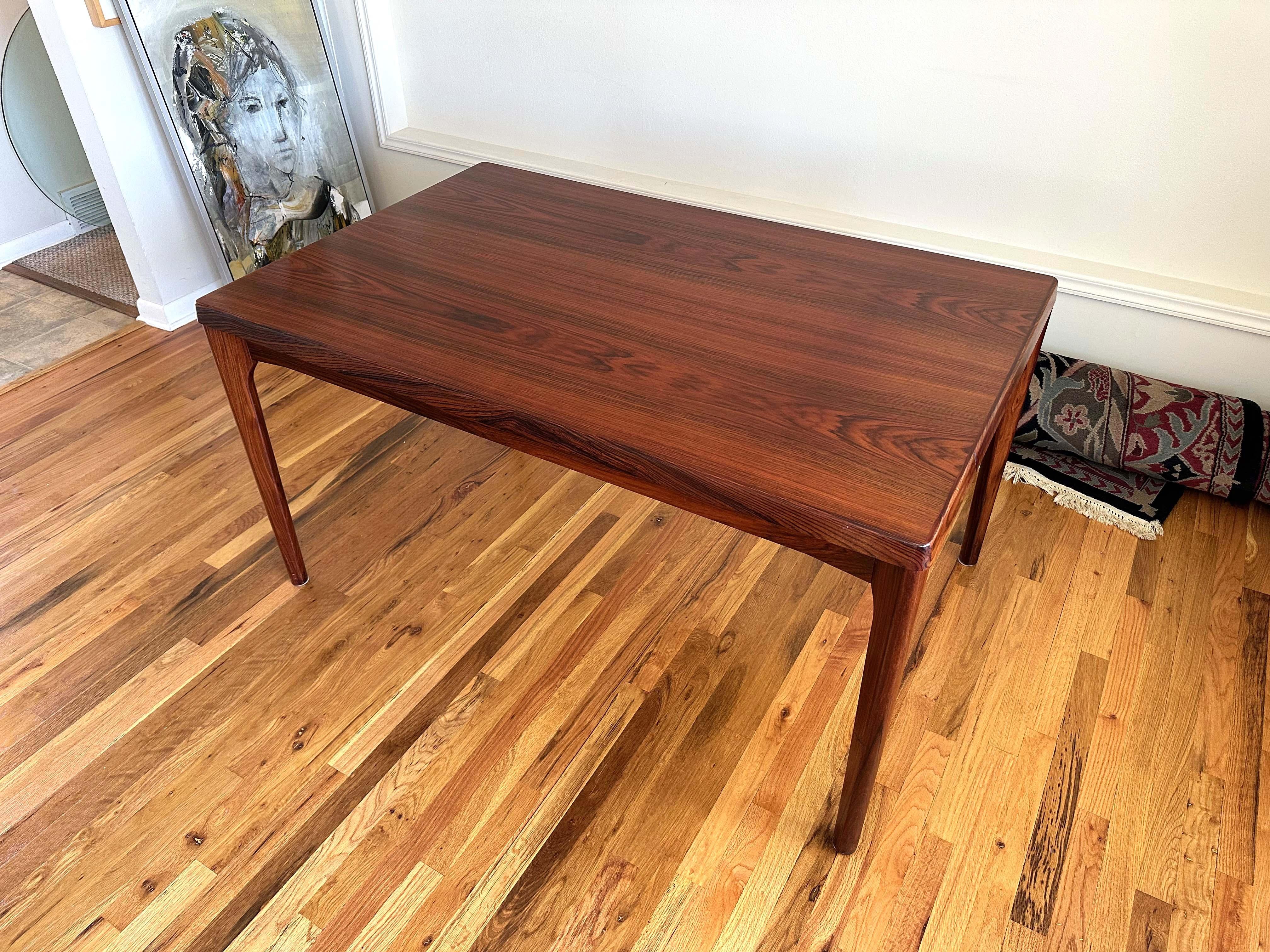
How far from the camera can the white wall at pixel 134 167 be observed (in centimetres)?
221

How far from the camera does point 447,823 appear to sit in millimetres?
1359

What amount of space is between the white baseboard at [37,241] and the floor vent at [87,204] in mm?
55

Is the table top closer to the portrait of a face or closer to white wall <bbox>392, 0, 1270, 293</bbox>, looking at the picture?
white wall <bbox>392, 0, 1270, 293</bbox>

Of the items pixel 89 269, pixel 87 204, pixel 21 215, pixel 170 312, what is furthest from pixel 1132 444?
pixel 21 215

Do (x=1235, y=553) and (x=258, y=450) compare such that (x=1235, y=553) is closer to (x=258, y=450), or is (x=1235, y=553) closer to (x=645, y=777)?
(x=645, y=777)

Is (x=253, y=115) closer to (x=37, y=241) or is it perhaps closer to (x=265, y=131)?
(x=265, y=131)

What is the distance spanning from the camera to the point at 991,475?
1.59 meters

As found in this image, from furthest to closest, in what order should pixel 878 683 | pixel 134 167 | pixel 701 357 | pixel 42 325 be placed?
1. pixel 42 325
2. pixel 134 167
3. pixel 701 357
4. pixel 878 683

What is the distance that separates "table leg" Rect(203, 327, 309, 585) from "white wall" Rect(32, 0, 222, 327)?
1.20 metres

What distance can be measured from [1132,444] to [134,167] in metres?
2.60

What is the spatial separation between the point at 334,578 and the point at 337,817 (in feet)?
1.81

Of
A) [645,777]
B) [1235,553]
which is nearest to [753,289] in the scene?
[645,777]

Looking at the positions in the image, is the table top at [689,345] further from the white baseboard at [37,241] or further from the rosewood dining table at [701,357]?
the white baseboard at [37,241]

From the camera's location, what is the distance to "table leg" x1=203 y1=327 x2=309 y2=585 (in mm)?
1437
